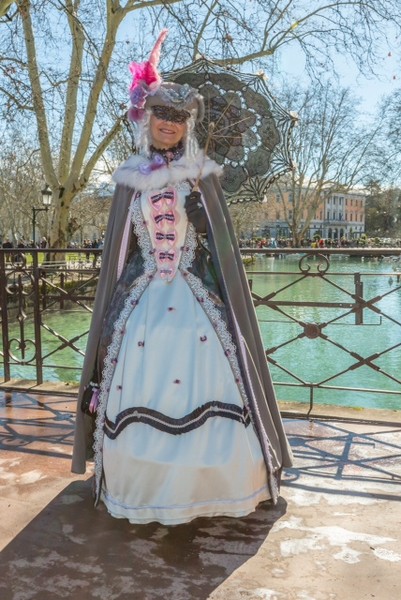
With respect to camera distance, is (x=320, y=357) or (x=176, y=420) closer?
(x=176, y=420)

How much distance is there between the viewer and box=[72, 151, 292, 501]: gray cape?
2471 millimetres

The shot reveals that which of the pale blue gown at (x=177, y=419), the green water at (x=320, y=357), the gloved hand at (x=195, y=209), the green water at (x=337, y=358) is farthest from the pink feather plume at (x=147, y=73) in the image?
the green water at (x=320, y=357)

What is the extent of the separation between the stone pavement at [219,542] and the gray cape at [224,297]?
205mm

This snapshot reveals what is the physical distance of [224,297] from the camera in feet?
8.13

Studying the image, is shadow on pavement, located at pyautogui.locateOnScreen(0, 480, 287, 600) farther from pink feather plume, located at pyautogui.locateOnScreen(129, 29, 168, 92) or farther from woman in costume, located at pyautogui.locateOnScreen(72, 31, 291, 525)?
pink feather plume, located at pyautogui.locateOnScreen(129, 29, 168, 92)

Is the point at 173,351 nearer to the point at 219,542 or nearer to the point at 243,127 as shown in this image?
the point at 219,542

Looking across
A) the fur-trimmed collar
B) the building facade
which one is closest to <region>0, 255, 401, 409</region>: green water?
the fur-trimmed collar

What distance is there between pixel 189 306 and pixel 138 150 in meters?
0.82

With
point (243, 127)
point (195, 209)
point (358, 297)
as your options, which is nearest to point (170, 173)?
point (195, 209)

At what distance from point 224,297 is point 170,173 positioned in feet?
1.94

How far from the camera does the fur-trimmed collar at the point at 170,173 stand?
2.47m

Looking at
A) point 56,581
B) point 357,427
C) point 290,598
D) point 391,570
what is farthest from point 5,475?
point 357,427

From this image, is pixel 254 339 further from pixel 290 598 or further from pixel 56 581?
pixel 56 581

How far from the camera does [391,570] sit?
77.3 inches
